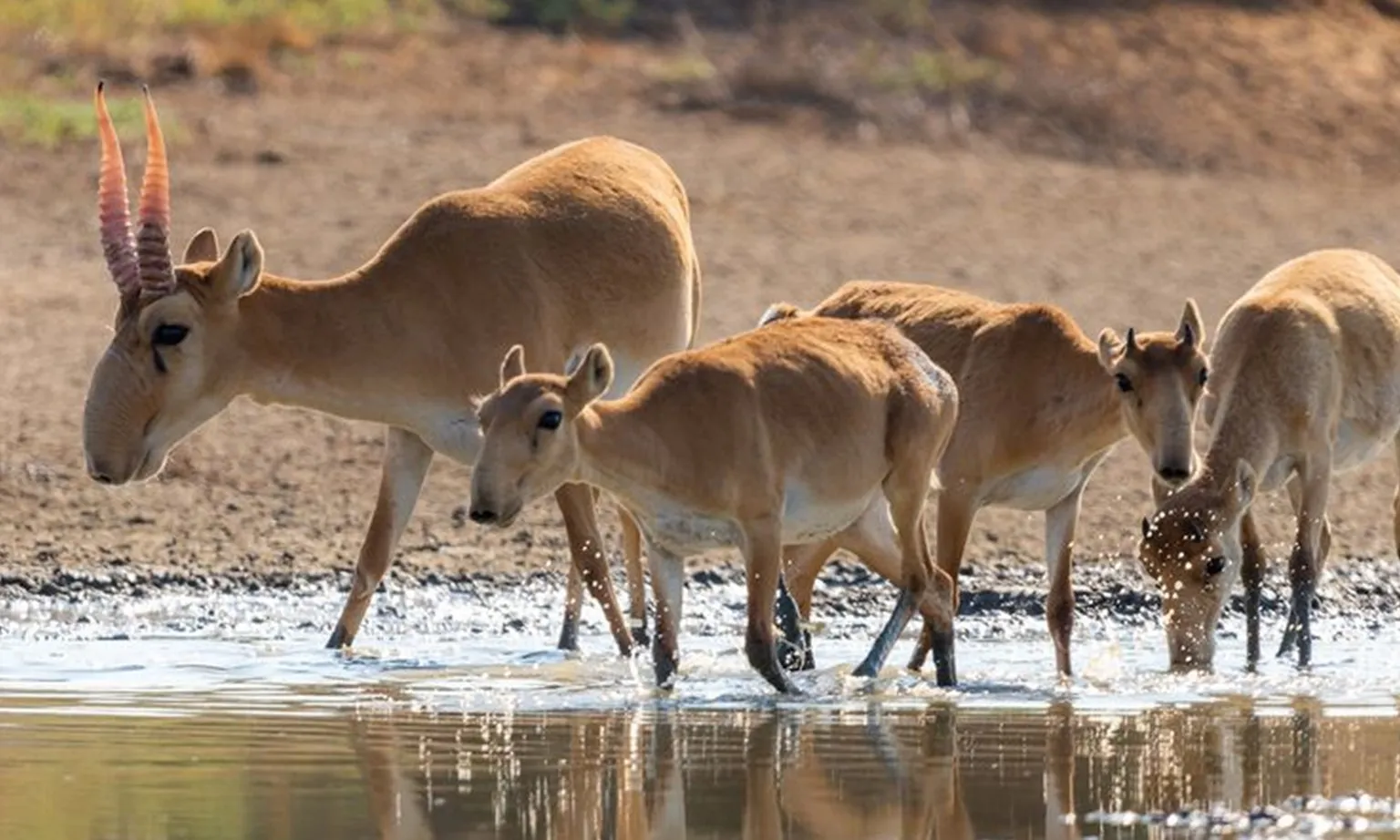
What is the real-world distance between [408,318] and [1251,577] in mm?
3821

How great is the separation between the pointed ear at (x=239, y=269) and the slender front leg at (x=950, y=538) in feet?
9.26

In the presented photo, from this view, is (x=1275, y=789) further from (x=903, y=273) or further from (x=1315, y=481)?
(x=903, y=273)

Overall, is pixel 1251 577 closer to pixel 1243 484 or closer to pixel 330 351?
pixel 1243 484

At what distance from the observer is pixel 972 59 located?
1148 inches

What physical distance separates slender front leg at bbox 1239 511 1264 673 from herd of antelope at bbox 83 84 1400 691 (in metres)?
0.02

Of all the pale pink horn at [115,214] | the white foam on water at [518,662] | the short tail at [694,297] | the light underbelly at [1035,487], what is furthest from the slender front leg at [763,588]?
the short tail at [694,297]

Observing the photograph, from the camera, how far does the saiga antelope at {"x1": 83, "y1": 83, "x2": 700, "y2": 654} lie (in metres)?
13.1

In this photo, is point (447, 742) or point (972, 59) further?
point (972, 59)

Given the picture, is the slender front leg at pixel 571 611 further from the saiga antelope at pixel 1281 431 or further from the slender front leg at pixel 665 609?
the saiga antelope at pixel 1281 431

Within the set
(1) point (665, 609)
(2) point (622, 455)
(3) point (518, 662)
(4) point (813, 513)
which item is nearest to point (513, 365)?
(2) point (622, 455)

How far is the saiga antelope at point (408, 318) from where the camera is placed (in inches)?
515

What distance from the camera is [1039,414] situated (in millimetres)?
13664

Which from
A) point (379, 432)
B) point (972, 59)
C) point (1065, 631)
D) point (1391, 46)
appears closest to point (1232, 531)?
point (1065, 631)

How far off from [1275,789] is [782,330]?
337 cm
